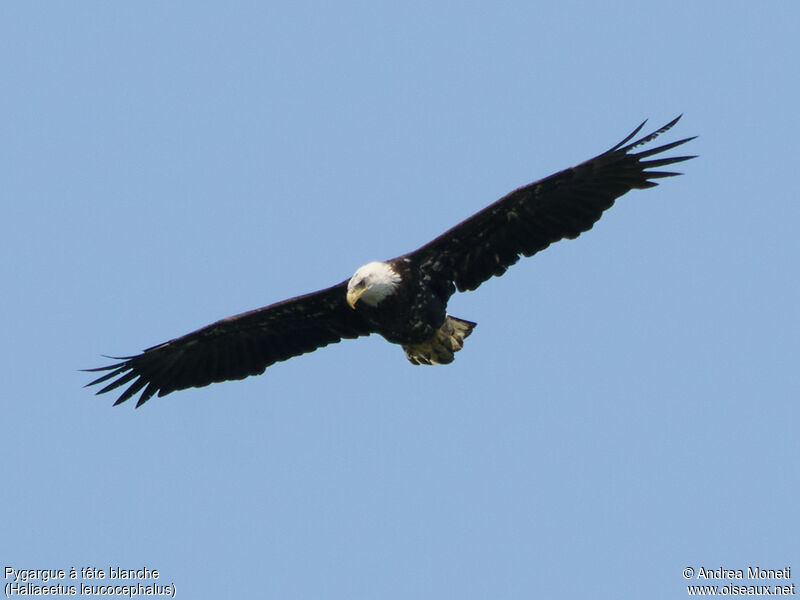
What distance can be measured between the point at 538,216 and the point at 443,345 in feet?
6.01

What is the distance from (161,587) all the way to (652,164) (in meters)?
7.16

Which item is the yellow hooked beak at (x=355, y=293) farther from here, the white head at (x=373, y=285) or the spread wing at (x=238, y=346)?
the spread wing at (x=238, y=346)

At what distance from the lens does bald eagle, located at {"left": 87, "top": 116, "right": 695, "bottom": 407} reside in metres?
15.9

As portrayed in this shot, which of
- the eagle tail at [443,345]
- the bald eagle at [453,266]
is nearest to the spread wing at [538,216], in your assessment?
the bald eagle at [453,266]

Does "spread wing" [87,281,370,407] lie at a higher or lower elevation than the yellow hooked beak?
higher

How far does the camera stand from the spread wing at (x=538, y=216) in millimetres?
15844

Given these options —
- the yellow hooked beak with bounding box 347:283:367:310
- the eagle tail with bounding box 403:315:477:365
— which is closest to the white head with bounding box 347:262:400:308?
the yellow hooked beak with bounding box 347:283:367:310

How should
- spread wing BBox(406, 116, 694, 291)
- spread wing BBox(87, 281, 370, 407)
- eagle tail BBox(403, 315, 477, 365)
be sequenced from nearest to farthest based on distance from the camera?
spread wing BBox(406, 116, 694, 291) < eagle tail BBox(403, 315, 477, 365) < spread wing BBox(87, 281, 370, 407)

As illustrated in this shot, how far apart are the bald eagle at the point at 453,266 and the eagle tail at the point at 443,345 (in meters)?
0.01

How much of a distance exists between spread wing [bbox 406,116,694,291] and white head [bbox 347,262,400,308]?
42cm

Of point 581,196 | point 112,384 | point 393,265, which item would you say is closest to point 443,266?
point 393,265

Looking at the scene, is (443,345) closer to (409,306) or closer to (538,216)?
(409,306)

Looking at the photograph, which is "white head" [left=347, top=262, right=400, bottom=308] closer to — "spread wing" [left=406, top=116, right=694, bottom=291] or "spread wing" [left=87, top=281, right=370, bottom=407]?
"spread wing" [left=406, top=116, right=694, bottom=291]

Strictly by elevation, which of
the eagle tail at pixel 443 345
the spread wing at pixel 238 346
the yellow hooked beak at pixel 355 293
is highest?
the spread wing at pixel 238 346
